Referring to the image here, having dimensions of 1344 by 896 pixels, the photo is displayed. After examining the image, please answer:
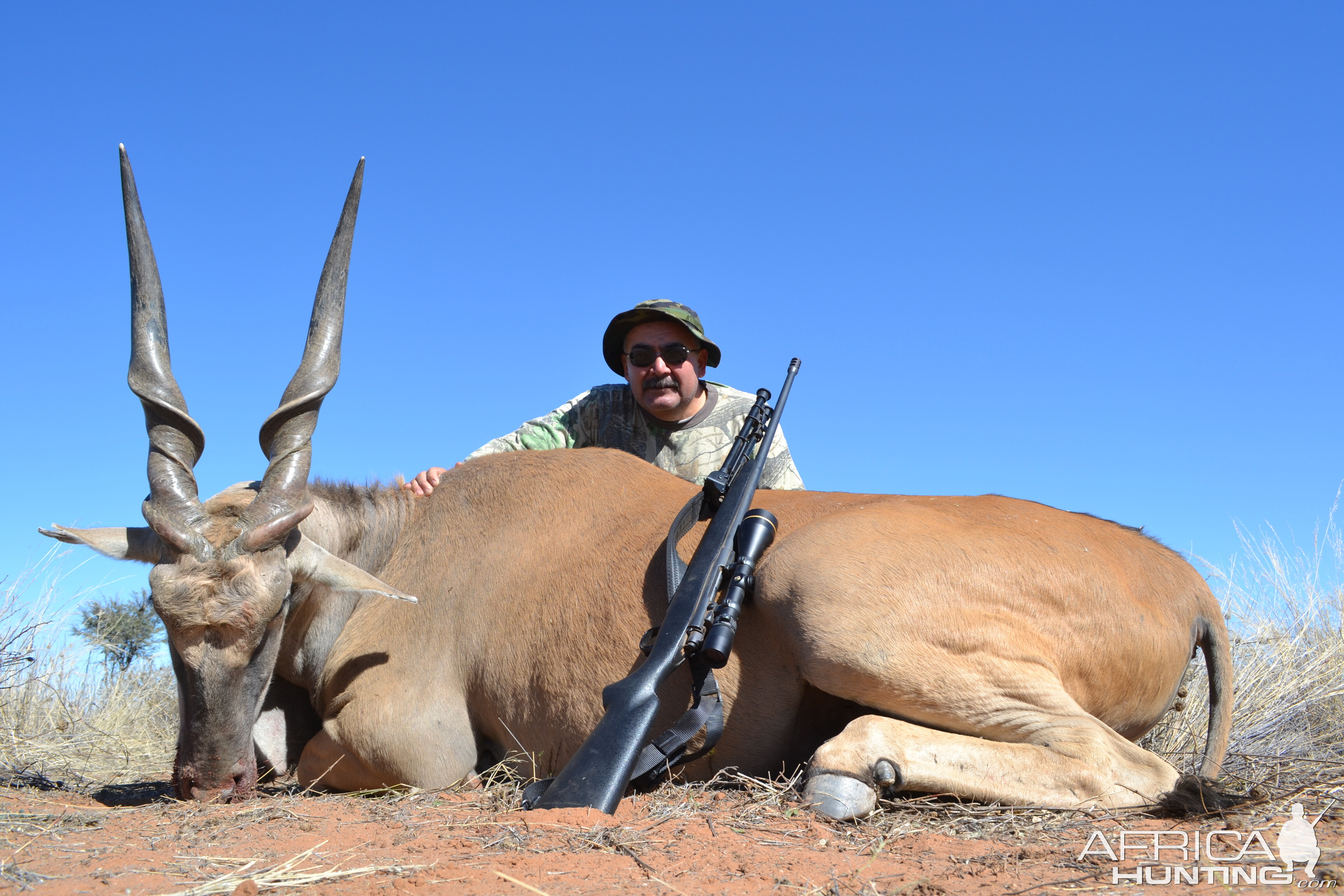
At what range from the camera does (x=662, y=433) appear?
738cm

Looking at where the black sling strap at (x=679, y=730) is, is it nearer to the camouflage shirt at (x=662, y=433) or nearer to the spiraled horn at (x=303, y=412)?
the spiraled horn at (x=303, y=412)

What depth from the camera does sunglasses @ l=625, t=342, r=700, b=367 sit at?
6.86 metres

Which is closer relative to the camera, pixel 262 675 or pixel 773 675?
pixel 773 675

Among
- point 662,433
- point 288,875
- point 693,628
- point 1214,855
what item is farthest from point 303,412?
point 1214,855

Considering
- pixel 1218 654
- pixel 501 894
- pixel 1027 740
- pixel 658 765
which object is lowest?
pixel 501 894

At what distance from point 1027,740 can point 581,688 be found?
1776 millimetres

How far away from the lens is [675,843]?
115 inches

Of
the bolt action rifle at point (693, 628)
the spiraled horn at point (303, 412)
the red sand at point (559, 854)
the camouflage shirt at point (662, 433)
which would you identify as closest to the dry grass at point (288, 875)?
the red sand at point (559, 854)

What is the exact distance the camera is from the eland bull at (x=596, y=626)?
3.60 meters

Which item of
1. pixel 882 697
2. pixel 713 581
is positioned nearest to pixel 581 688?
pixel 713 581

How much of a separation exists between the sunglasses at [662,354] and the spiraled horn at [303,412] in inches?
97.6

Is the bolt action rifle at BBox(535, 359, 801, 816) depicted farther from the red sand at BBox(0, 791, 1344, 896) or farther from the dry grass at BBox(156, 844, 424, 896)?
the dry grass at BBox(156, 844, 424, 896)

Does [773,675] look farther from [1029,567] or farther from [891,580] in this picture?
[1029,567]

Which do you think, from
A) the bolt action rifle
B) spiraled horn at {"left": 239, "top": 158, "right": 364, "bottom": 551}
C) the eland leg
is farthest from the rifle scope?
spiraled horn at {"left": 239, "top": 158, "right": 364, "bottom": 551}
